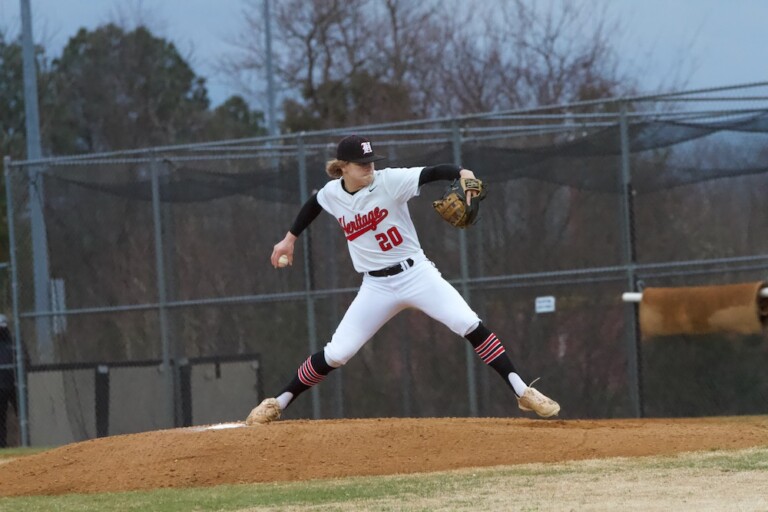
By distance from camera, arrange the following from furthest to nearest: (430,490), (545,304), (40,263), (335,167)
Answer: (40,263) → (545,304) → (335,167) → (430,490)

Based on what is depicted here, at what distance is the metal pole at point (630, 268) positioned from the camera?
12.0 meters

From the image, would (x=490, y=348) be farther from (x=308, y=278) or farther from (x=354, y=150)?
(x=308, y=278)

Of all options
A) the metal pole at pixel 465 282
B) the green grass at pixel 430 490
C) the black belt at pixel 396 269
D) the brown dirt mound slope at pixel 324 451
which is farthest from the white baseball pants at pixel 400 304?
the metal pole at pixel 465 282

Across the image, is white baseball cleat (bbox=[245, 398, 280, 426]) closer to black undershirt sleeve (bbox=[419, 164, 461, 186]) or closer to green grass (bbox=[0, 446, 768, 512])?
green grass (bbox=[0, 446, 768, 512])

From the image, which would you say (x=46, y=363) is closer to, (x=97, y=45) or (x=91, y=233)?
(x=91, y=233)

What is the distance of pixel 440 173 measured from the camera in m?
8.61

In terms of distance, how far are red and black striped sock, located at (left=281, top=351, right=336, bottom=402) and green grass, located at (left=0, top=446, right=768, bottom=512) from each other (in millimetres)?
1431

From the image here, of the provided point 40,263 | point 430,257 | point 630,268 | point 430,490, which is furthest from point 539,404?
point 40,263

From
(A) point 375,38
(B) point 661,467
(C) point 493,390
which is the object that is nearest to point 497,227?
(C) point 493,390

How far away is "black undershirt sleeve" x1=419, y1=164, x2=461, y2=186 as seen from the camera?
8562 millimetres

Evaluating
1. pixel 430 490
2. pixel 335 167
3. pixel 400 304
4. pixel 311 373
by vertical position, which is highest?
pixel 335 167

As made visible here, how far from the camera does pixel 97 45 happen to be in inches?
1458

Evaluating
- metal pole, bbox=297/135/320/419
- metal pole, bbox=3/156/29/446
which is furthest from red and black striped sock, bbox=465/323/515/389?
metal pole, bbox=3/156/29/446

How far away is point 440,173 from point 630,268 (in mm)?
3875
